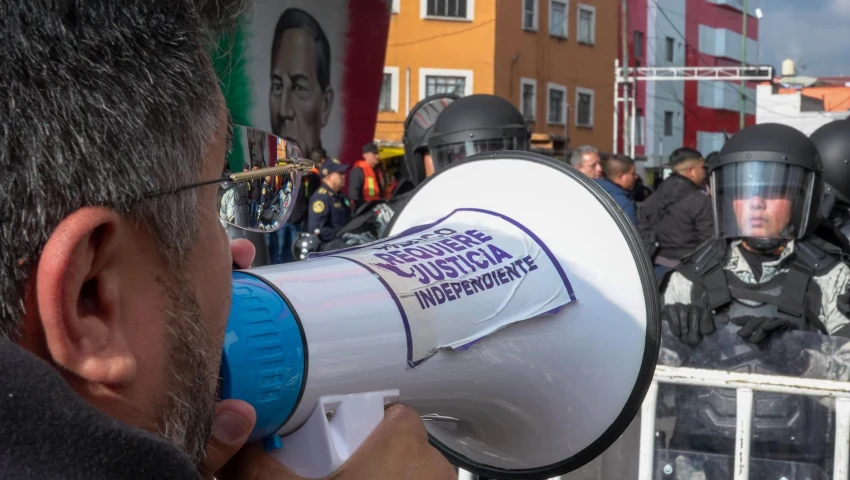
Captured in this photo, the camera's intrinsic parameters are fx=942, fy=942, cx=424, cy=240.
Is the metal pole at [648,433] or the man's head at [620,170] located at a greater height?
the man's head at [620,170]

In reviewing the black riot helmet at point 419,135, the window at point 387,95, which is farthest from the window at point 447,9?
the black riot helmet at point 419,135

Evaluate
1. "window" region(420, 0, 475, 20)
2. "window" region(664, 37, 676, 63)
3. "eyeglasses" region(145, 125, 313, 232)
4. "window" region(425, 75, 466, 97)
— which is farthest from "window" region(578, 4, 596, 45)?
"eyeglasses" region(145, 125, 313, 232)

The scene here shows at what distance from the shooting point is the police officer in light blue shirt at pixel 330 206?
7.63 meters

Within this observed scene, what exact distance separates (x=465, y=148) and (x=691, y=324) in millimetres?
1226

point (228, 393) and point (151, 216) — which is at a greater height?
point (151, 216)

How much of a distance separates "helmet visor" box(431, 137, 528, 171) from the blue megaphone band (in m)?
2.58

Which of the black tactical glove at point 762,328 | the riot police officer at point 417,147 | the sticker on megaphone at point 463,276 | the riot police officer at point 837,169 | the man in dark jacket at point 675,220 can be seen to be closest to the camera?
the sticker on megaphone at point 463,276

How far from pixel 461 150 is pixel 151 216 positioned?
3.00 m

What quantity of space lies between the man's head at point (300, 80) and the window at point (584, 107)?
21613mm

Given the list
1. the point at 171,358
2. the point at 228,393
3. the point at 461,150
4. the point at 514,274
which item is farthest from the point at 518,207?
the point at 461,150

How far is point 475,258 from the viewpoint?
157 cm

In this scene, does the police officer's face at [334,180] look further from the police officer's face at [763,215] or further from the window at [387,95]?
the window at [387,95]

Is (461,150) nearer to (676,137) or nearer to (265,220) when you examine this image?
(265,220)

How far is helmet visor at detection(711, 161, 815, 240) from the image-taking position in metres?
3.42
